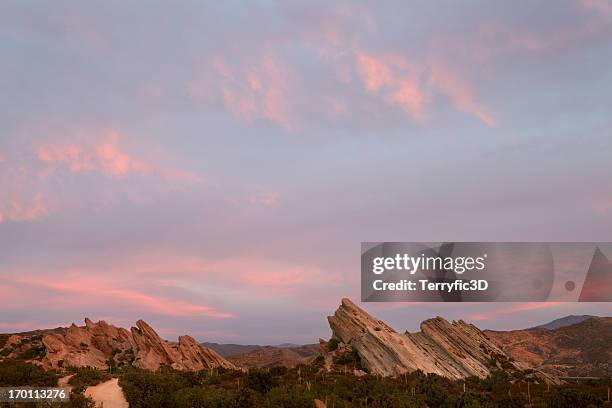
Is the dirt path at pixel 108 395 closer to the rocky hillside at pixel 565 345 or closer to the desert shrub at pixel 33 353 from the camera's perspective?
the desert shrub at pixel 33 353

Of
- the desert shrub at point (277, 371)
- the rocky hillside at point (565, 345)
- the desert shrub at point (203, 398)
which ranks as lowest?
the rocky hillside at point (565, 345)

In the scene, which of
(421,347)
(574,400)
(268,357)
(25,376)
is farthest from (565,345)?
(25,376)

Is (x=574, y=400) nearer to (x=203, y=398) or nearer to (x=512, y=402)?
(x=512, y=402)

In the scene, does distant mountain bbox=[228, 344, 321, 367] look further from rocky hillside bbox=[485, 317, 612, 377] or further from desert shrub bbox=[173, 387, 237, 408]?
desert shrub bbox=[173, 387, 237, 408]

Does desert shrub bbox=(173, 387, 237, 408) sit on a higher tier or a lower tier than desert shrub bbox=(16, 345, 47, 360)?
lower

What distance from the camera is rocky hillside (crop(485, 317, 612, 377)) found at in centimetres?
12219

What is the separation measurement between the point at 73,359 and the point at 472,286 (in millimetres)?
46248

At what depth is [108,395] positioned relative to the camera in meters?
34.5

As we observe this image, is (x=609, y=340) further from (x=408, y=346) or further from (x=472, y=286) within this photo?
(x=408, y=346)

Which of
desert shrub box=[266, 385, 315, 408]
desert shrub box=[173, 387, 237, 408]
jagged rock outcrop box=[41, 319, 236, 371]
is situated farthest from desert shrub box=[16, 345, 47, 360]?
desert shrub box=[266, 385, 315, 408]

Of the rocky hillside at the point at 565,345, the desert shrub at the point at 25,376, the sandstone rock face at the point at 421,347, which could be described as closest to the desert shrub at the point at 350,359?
the sandstone rock face at the point at 421,347

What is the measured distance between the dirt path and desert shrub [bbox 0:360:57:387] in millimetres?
3382

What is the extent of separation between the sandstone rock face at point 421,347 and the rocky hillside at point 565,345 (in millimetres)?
60924

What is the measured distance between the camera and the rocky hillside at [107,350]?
2056 inches
